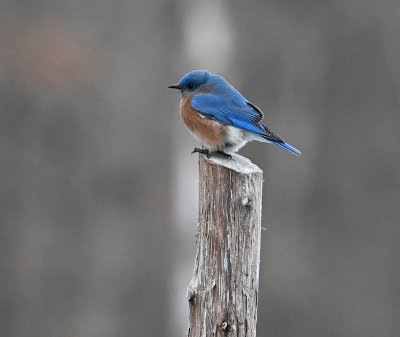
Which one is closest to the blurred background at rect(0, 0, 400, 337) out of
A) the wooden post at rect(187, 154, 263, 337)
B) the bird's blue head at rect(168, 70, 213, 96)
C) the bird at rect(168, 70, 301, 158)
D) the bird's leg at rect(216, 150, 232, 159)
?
the bird's blue head at rect(168, 70, 213, 96)

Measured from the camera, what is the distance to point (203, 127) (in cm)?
676

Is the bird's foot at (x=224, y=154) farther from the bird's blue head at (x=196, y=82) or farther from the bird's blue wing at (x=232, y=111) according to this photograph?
the bird's blue head at (x=196, y=82)

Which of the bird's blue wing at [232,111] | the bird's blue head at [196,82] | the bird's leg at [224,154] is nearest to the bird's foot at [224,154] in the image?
the bird's leg at [224,154]

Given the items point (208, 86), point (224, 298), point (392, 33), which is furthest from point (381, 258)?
point (224, 298)

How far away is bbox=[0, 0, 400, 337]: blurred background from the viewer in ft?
38.3

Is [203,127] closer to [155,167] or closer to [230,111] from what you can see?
[230,111]

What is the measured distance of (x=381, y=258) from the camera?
12.2m

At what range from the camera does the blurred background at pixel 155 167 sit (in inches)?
460

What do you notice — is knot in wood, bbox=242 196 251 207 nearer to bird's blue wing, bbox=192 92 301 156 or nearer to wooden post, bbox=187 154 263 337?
wooden post, bbox=187 154 263 337

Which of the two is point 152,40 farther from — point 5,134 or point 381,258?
point 381,258

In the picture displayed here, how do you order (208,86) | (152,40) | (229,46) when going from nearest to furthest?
(208,86) → (229,46) → (152,40)

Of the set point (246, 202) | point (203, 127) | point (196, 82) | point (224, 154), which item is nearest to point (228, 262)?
point (246, 202)

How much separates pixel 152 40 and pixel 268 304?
3186mm

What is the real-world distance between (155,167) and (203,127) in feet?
16.2
